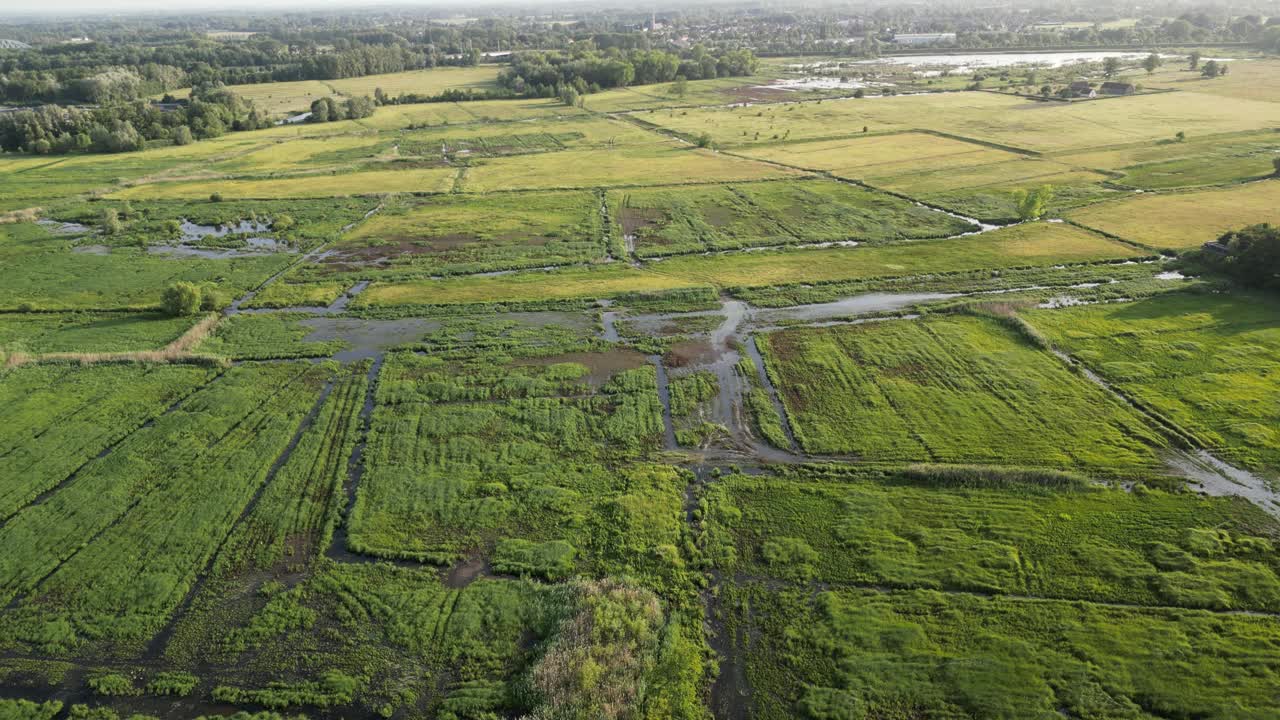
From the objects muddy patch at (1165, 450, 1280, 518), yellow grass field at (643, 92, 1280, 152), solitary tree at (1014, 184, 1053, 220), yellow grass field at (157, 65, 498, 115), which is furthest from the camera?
yellow grass field at (157, 65, 498, 115)

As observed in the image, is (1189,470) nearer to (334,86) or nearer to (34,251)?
(34,251)

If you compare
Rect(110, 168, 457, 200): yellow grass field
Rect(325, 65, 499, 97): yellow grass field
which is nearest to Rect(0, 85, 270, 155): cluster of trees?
Rect(110, 168, 457, 200): yellow grass field

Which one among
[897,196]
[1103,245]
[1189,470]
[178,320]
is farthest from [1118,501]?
[178,320]

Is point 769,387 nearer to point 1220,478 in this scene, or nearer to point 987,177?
point 1220,478

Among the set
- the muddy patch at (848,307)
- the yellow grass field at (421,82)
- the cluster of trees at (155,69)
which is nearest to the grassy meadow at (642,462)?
the muddy patch at (848,307)

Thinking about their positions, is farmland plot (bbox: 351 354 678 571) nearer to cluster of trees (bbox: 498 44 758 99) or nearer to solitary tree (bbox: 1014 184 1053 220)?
solitary tree (bbox: 1014 184 1053 220)

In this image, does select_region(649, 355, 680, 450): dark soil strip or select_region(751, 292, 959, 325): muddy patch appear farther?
select_region(751, 292, 959, 325): muddy patch
